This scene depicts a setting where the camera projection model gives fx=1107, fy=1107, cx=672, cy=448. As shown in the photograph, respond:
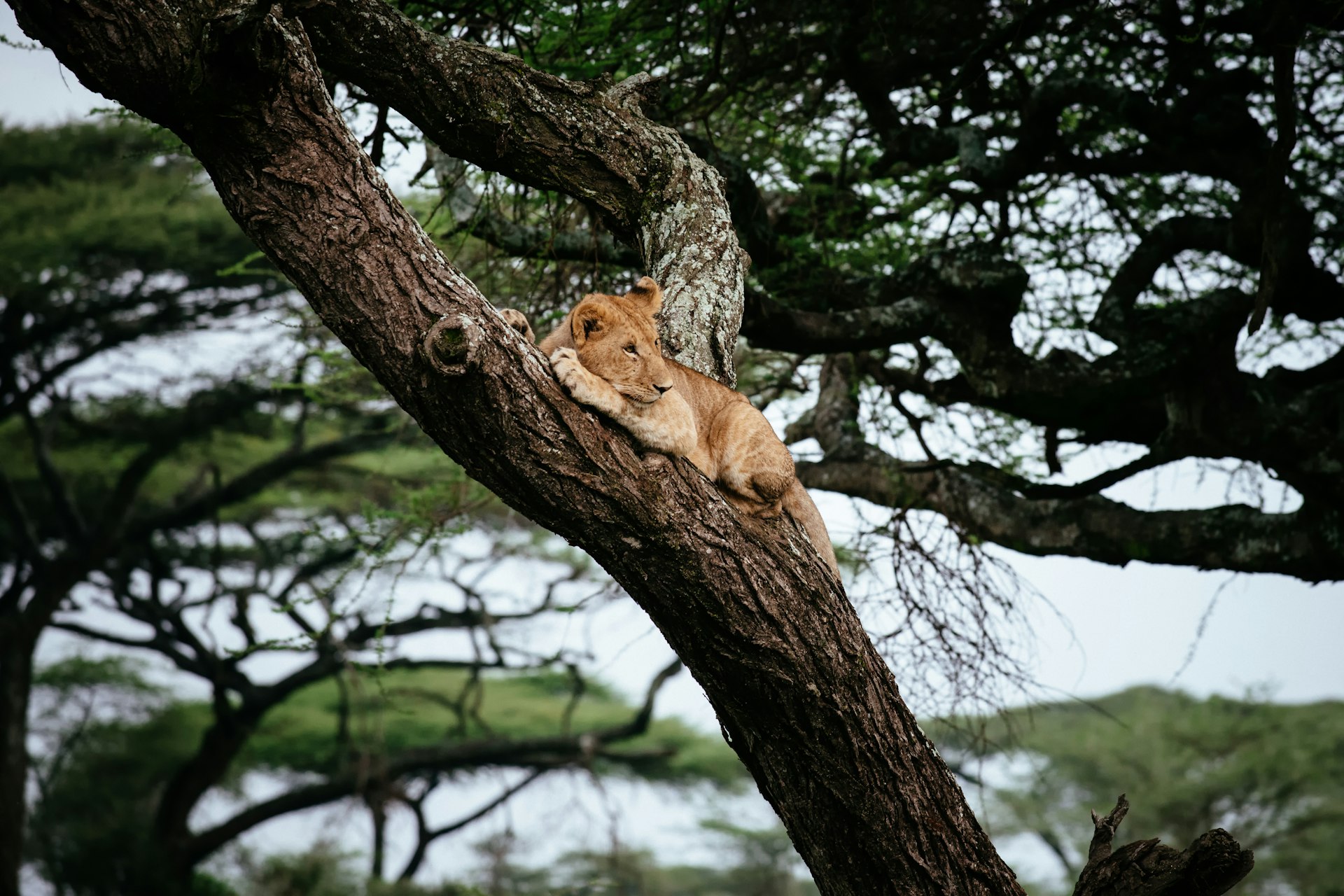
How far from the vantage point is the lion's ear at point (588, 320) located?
321 centimetres

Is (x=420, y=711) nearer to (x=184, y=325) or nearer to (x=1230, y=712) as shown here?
(x=184, y=325)

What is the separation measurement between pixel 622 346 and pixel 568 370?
408mm

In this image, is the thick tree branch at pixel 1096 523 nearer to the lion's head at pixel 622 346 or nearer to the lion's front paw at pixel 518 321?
the lion's head at pixel 622 346

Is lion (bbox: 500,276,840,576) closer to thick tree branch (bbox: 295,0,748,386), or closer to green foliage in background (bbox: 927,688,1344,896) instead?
thick tree branch (bbox: 295,0,748,386)

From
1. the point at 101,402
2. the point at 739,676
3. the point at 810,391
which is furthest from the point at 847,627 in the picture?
the point at 101,402

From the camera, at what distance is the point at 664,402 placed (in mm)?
2975

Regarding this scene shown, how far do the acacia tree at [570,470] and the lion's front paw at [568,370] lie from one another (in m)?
0.09

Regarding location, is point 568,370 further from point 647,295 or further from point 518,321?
point 647,295

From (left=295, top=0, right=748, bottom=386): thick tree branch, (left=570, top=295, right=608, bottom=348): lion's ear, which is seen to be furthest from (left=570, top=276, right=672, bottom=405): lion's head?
(left=295, top=0, right=748, bottom=386): thick tree branch

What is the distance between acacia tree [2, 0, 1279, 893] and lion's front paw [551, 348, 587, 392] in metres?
0.09

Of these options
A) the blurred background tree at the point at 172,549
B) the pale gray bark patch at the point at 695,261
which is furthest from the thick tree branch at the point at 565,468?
the blurred background tree at the point at 172,549

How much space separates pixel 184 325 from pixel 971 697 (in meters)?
12.5

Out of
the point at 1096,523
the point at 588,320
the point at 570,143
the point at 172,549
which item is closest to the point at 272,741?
the point at 172,549

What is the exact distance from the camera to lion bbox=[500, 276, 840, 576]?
9.34ft
